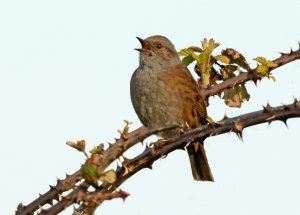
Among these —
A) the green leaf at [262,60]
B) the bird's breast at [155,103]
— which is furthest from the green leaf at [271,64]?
the bird's breast at [155,103]

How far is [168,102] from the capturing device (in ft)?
19.7

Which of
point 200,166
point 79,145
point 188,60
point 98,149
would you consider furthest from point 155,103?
point 79,145

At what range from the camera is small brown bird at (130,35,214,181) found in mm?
5961

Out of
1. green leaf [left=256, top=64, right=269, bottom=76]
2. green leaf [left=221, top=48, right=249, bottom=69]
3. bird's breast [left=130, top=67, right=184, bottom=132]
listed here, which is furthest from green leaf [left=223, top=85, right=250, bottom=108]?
bird's breast [left=130, top=67, right=184, bottom=132]

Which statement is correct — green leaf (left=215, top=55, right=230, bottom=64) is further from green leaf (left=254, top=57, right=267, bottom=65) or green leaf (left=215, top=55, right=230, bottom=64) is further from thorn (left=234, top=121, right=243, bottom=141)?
thorn (left=234, top=121, right=243, bottom=141)

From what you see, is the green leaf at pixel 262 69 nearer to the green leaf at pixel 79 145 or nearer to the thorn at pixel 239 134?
the thorn at pixel 239 134

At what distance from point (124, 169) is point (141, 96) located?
10.0 ft

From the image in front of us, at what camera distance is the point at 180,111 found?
19.6 ft

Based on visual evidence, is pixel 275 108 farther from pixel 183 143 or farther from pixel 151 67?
pixel 151 67

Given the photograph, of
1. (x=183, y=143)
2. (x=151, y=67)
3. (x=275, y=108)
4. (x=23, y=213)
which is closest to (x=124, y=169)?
(x=183, y=143)

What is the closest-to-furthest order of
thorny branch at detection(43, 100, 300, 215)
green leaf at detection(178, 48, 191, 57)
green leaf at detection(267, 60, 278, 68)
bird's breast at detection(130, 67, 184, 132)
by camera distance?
thorny branch at detection(43, 100, 300, 215) < green leaf at detection(267, 60, 278, 68) < green leaf at detection(178, 48, 191, 57) < bird's breast at detection(130, 67, 184, 132)

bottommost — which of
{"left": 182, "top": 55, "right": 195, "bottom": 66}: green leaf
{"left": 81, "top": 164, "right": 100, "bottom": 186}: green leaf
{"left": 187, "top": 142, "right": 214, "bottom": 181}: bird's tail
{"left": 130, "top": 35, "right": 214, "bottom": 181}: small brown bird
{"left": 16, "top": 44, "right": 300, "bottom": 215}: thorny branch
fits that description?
{"left": 81, "top": 164, "right": 100, "bottom": 186}: green leaf

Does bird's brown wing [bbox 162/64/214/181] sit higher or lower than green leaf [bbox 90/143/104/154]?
higher

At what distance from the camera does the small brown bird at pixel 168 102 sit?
5.96m
